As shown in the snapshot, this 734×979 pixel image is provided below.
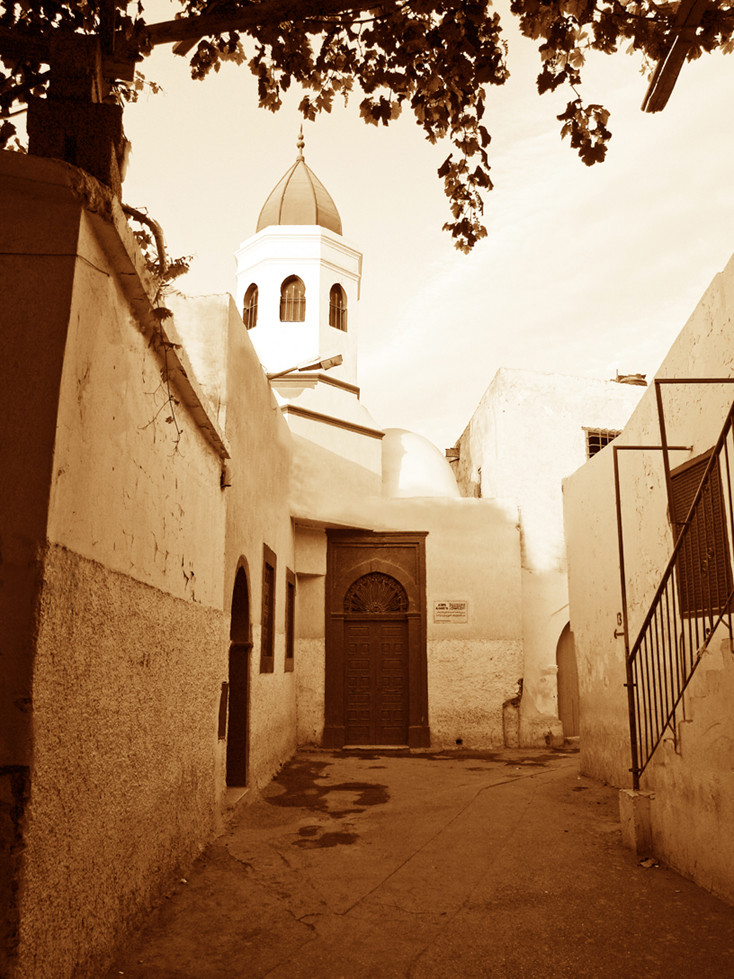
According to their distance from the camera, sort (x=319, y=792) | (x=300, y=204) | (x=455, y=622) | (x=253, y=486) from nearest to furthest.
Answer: (x=253, y=486)
(x=319, y=792)
(x=455, y=622)
(x=300, y=204)

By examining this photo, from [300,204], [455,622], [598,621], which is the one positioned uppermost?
[300,204]

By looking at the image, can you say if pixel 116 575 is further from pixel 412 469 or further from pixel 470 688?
pixel 412 469

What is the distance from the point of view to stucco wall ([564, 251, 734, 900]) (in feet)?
16.2

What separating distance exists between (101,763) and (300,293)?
15234 mm

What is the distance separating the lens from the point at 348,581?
1407cm

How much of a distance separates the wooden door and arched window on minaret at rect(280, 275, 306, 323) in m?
6.97

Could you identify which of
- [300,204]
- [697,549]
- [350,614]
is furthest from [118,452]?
[300,204]

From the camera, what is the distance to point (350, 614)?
14.1 m

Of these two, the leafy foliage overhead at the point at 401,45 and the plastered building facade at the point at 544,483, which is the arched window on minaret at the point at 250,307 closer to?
the plastered building facade at the point at 544,483

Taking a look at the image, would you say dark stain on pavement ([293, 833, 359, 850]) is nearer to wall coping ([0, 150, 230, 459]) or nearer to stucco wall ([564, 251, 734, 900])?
stucco wall ([564, 251, 734, 900])

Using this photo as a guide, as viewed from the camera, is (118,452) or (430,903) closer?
(118,452)

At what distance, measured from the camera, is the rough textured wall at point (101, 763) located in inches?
113

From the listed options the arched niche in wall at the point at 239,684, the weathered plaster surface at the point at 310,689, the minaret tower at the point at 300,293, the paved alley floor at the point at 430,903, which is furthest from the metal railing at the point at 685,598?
the minaret tower at the point at 300,293

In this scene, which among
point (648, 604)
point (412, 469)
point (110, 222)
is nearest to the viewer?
point (110, 222)
